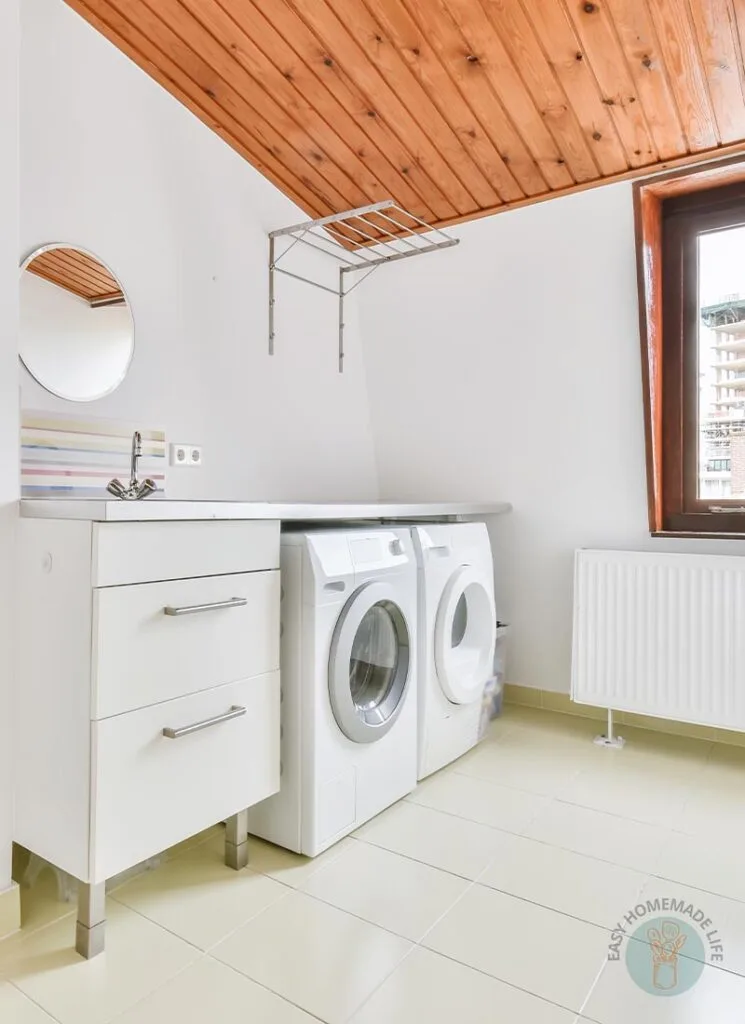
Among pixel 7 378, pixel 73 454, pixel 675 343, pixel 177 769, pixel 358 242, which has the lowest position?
pixel 177 769

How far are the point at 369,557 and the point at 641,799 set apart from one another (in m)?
1.15

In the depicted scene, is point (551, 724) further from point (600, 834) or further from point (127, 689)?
point (127, 689)

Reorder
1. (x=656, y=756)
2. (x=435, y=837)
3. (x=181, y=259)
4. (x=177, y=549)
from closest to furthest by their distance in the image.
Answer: (x=177, y=549), (x=435, y=837), (x=181, y=259), (x=656, y=756)

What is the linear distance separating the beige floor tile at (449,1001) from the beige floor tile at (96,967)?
409 millimetres

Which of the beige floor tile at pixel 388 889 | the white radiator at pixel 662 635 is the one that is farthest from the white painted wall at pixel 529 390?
the beige floor tile at pixel 388 889

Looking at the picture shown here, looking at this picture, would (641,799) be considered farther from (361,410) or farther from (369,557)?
(361,410)

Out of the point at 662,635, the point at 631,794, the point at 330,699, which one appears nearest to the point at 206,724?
the point at 330,699

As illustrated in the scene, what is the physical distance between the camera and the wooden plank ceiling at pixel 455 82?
176 centimetres

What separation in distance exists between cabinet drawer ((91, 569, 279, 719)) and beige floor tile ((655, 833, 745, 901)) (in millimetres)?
1125

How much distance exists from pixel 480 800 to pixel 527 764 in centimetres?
35

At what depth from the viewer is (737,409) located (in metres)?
2.46

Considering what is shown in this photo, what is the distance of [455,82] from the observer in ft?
6.50

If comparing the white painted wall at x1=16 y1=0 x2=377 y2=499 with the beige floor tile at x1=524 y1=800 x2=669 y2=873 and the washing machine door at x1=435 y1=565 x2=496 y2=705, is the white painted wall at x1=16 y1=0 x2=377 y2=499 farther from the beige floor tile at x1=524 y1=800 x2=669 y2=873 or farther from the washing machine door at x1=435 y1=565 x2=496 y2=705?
the beige floor tile at x1=524 y1=800 x2=669 y2=873

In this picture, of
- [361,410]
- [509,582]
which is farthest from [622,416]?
Result: [361,410]
